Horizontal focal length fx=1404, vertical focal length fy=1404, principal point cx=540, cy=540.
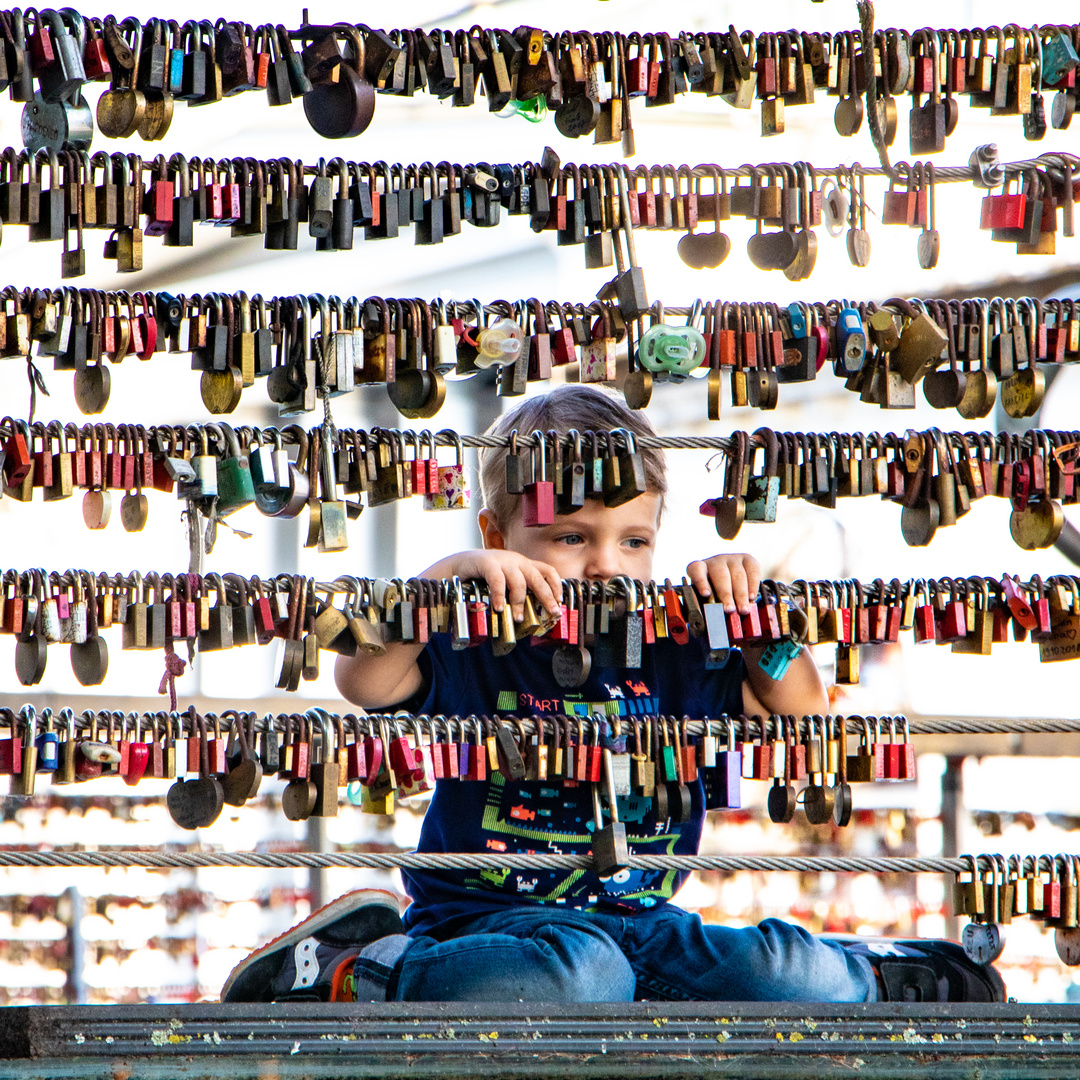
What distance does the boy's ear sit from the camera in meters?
2.01

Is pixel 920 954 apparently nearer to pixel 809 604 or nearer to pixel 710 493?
pixel 809 604

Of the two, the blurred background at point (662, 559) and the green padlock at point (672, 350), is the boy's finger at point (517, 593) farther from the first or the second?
the blurred background at point (662, 559)

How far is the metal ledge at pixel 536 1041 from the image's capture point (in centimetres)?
120

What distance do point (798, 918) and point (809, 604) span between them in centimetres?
433

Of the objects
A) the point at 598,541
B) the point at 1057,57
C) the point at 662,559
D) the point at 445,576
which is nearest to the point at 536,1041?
the point at 445,576

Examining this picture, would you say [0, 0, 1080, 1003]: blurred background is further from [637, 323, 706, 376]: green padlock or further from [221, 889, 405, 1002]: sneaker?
[221, 889, 405, 1002]: sneaker

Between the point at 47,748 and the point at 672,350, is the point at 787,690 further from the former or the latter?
the point at 47,748

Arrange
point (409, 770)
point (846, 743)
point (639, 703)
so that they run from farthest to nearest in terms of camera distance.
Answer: point (639, 703)
point (846, 743)
point (409, 770)

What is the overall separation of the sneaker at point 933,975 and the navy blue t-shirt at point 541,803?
0.95ft

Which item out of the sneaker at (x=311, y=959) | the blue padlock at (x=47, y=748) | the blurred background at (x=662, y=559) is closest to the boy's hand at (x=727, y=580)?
the sneaker at (x=311, y=959)

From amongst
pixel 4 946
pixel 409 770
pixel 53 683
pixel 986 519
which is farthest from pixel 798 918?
pixel 409 770

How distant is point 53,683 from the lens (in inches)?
263

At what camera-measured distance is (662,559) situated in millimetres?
6387

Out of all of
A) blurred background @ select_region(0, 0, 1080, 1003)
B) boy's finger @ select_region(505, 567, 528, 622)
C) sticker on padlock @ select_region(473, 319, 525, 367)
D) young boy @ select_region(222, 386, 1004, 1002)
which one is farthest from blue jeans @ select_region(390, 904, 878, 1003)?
blurred background @ select_region(0, 0, 1080, 1003)
